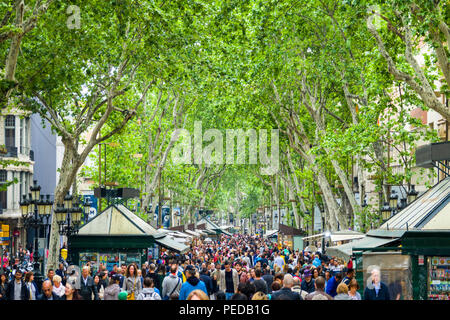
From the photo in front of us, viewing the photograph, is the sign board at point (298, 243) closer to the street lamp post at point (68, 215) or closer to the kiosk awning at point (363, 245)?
the street lamp post at point (68, 215)

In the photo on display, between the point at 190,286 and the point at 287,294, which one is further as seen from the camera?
the point at 190,286

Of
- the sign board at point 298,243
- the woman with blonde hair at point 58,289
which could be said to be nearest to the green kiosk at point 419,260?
the woman with blonde hair at point 58,289

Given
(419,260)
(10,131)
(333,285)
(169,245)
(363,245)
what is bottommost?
(333,285)

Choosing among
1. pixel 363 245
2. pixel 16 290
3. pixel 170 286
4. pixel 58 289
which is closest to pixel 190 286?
pixel 170 286

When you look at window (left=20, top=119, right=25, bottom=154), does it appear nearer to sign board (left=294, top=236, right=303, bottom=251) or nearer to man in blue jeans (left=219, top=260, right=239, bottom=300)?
sign board (left=294, top=236, right=303, bottom=251)

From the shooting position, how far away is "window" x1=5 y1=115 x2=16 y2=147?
50250 mm

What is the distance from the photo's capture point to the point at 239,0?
24188mm

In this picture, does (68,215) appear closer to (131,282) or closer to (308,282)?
(131,282)

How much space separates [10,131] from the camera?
1988 inches

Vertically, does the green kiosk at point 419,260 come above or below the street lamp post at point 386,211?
below

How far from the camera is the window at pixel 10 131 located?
50.2m

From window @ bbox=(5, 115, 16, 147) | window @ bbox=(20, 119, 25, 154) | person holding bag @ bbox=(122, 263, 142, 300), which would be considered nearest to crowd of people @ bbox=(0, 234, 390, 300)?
person holding bag @ bbox=(122, 263, 142, 300)

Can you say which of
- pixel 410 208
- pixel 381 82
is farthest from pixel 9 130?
pixel 410 208
